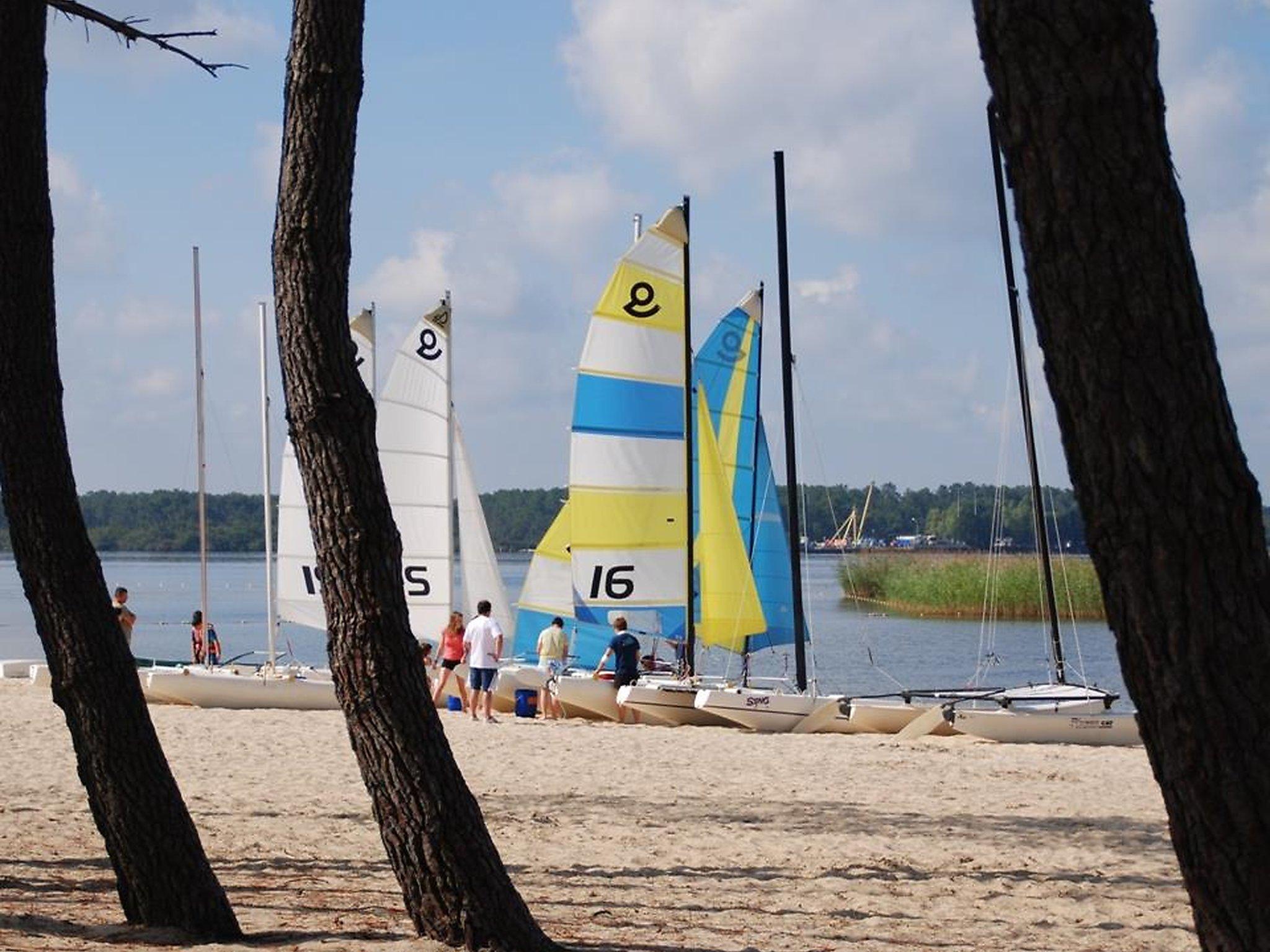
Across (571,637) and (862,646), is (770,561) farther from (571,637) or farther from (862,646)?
(862,646)

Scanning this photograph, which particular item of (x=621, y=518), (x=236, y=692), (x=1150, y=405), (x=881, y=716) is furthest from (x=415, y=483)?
(x=1150, y=405)

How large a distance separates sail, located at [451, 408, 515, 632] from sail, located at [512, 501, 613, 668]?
1.63 metres

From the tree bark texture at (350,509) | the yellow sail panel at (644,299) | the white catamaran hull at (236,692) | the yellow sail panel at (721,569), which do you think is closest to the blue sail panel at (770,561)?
the yellow sail panel at (721,569)

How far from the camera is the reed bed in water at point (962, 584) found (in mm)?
41219

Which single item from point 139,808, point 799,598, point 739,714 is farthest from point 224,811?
point 799,598

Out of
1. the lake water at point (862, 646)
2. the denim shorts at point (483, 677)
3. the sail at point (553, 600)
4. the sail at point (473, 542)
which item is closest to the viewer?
the denim shorts at point (483, 677)

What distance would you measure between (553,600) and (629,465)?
2748 millimetres

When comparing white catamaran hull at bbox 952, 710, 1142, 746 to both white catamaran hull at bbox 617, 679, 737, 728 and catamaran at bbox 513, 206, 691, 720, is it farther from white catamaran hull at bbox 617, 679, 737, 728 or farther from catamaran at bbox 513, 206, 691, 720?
catamaran at bbox 513, 206, 691, 720

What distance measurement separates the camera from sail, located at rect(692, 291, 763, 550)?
Result: 24.2 m

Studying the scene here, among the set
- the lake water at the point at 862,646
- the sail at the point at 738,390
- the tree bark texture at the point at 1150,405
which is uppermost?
the sail at the point at 738,390

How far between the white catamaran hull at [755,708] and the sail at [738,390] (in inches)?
190

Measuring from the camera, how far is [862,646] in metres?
42.4

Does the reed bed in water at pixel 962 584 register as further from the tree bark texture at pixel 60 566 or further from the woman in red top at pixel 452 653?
the tree bark texture at pixel 60 566

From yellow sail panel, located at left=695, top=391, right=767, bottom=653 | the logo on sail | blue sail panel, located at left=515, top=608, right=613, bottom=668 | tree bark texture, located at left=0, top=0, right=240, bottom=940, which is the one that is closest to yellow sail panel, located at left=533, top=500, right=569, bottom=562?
blue sail panel, located at left=515, top=608, right=613, bottom=668
